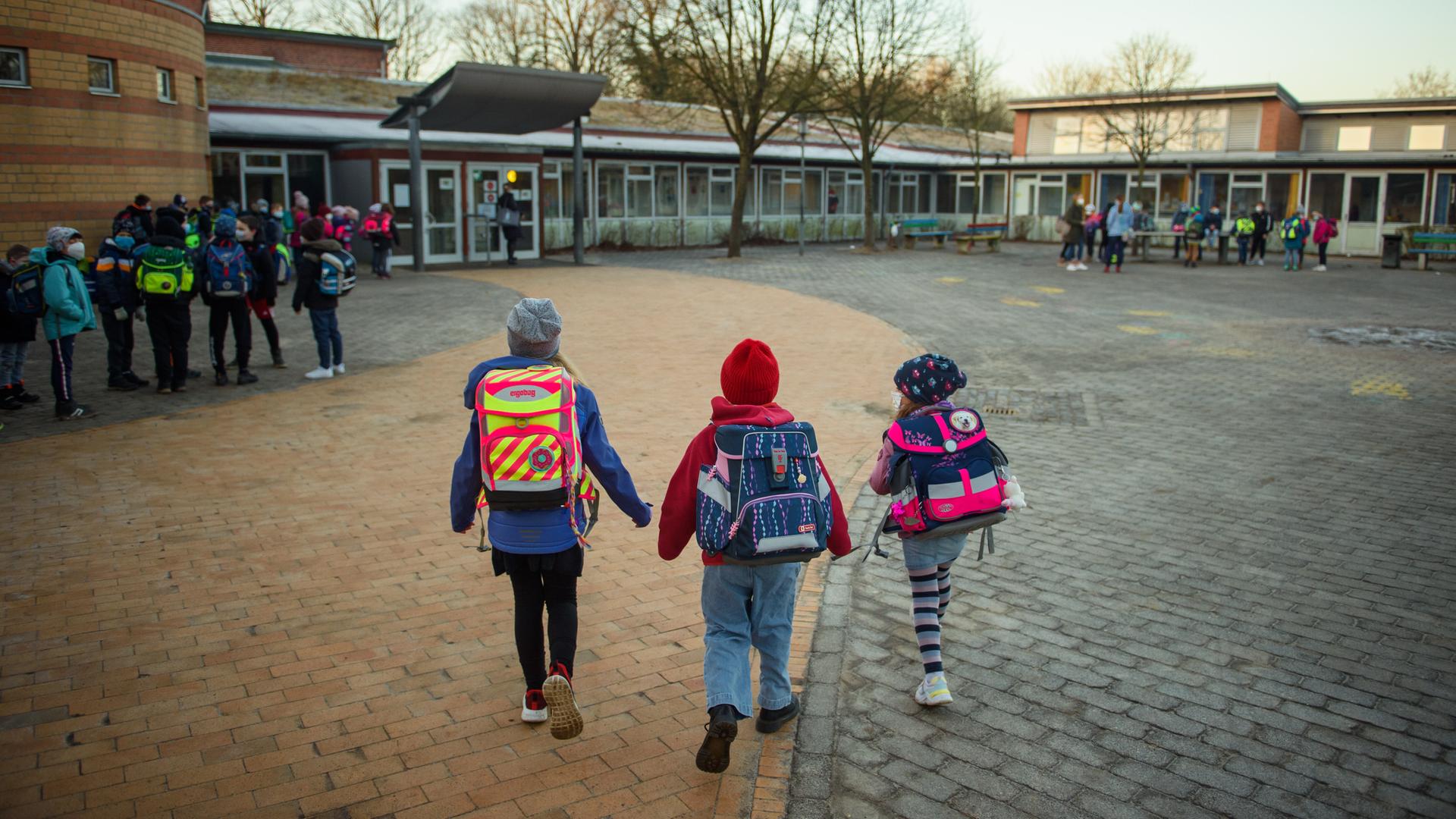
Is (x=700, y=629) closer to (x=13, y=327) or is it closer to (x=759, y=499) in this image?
(x=759, y=499)

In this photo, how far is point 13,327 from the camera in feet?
32.4

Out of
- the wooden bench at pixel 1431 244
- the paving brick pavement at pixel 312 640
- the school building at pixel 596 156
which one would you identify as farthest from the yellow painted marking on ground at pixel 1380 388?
the wooden bench at pixel 1431 244

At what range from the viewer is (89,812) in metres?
3.70

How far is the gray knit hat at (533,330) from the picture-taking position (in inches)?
164

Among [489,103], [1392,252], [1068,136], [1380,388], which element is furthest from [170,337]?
[1068,136]

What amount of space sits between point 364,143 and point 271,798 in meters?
23.3

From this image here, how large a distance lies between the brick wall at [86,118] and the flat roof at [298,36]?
22.5 meters

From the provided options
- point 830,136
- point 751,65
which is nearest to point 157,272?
point 751,65

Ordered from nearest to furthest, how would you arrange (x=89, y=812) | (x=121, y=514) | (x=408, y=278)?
(x=89, y=812) → (x=121, y=514) → (x=408, y=278)

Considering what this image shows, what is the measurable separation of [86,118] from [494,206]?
9.86 m

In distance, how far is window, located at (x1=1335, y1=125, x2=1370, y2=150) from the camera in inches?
1545

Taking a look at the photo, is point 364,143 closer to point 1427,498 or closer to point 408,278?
point 408,278

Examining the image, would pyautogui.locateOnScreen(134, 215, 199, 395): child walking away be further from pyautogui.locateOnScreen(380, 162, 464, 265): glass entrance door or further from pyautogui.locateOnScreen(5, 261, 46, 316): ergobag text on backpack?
pyautogui.locateOnScreen(380, 162, 464, 265): glass entrance door

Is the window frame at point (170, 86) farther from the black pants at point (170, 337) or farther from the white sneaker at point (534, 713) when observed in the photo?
the white sneaker at point (534, 713)
